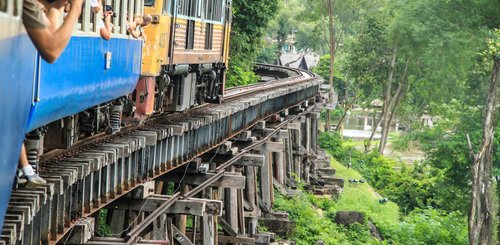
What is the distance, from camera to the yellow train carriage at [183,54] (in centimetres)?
1104

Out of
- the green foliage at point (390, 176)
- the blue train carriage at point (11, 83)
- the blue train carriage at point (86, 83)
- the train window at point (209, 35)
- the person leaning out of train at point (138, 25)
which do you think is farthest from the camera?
the green foliage at point (390, 176)

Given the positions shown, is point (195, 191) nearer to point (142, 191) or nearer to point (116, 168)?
point (142, 191)

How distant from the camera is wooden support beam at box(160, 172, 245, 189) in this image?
47.0 ft

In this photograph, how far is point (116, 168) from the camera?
31.1ft

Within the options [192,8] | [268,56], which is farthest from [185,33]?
[268,56]

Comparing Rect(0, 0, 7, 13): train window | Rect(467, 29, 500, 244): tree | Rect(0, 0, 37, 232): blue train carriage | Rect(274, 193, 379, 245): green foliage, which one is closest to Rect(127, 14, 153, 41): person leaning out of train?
Rect(0, 0, 37, 232): blue train carriage

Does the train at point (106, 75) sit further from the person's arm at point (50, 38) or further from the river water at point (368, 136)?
the river water at point (368, 136)

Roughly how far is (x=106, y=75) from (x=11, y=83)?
4.74 m

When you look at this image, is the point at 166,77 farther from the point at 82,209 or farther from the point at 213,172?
the point at 82,209

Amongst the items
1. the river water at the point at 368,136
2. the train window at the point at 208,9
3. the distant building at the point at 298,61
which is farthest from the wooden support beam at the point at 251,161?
the distant building at the point at 298,61

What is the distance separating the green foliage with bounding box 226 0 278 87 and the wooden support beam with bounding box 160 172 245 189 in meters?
20.4

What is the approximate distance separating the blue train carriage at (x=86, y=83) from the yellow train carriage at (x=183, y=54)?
81cm

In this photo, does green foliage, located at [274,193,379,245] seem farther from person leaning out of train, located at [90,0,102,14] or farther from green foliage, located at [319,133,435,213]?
person leaning out of train, located at [90,0,102,14]

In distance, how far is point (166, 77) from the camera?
12.2 meters
